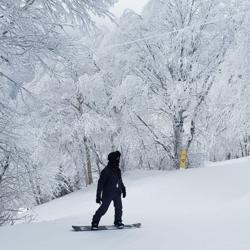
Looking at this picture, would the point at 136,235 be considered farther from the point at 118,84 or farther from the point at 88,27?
the point at 118,84

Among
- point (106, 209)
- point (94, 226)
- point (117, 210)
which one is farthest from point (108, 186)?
point (94, 226)

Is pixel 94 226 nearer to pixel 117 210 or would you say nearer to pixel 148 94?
pixel 117 210

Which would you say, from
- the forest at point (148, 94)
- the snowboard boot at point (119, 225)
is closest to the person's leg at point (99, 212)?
the snowboard boot at point (119, 225)

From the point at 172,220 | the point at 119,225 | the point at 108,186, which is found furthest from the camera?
the point at 172,220

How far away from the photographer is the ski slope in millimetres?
7680

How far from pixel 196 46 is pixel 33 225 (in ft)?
45.7

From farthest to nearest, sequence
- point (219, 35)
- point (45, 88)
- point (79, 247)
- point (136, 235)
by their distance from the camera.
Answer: point (45, 88)
point (219, 35)
point (136, 235)
point (79, 247)

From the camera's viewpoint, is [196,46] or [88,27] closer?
[88,27]

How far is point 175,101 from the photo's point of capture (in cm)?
2042

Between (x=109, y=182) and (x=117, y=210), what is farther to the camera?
(x=117, y=210)

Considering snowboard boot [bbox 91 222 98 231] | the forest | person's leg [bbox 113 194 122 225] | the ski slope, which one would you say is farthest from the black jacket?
the forest

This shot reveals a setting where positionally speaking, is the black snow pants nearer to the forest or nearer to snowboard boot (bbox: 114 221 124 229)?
snowboard boot (bbox: 114 221 124 229)

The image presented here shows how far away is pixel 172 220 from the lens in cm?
1063

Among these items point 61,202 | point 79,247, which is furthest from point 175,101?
point 79,247
